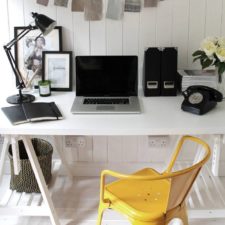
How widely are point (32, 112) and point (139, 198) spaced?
0.69 metres

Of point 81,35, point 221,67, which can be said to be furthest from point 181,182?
point 81,35

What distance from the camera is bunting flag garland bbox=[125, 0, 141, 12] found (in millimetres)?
2375

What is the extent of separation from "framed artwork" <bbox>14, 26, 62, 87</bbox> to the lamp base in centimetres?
16

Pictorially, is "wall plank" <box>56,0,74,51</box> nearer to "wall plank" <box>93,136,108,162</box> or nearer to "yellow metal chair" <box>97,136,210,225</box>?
"wall plank" <box>93,136,108,162</box>

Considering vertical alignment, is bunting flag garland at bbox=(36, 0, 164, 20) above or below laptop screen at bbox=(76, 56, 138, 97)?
above

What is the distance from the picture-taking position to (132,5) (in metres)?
2.38

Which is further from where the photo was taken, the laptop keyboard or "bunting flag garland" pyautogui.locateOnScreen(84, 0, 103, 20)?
"bunting flag garland" pyautogui.locateOnScreen(84, 0, 103, 20)

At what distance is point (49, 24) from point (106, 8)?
1.40 ft

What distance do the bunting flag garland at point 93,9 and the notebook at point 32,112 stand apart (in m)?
0.63

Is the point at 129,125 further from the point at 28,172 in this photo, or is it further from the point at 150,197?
the point at 28,172

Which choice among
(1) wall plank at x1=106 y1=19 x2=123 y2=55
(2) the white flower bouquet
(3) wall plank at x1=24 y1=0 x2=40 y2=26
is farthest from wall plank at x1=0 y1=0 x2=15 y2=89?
(2) the white flower bouquet

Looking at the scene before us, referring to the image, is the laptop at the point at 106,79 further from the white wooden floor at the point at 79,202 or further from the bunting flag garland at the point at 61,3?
the white wooden floor at the point at 79,202

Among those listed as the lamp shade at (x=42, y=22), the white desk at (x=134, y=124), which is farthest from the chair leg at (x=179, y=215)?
the lamp shade at (x=42, y=22)

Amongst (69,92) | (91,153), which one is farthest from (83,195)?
(69,92)
